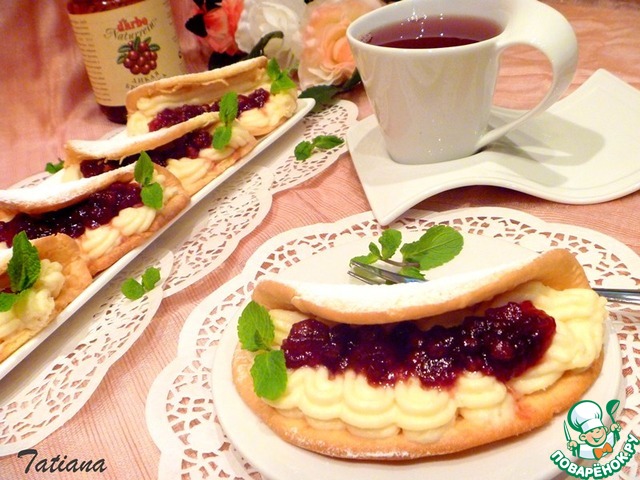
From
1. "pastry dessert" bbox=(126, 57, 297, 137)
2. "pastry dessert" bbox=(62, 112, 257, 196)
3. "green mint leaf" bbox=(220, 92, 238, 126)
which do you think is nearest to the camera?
"pastry dessert" bbox=(62, 112, 257, 196)

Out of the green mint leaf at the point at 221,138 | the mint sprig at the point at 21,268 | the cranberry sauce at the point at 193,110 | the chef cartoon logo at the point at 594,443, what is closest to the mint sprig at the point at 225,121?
the green mint leaf at the point at 221,138

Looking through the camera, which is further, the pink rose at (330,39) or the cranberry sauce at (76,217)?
the pink rose at (330,39)

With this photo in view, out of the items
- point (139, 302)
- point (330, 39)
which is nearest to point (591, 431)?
point (139, 302)

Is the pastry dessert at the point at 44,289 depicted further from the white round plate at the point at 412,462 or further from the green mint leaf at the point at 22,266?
the white round plate at the point at 412,462

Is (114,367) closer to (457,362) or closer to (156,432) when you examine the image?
(156,432)

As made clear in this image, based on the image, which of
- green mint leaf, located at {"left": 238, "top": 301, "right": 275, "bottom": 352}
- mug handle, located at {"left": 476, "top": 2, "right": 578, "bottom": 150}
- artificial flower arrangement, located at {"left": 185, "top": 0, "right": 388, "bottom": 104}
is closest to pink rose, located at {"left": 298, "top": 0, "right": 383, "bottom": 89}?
artificial flower arrangement, located at {"left": 185, "top": 0, "right": 388, "bottom": 104}

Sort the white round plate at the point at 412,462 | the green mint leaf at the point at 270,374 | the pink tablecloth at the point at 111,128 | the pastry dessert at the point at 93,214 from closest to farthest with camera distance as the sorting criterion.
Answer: the white round plate at the point at 412,462
the green mint leaf at the point at 270,374
the pink tablecloth at the point at 111,128
the pastry dessert at the point at 93,214

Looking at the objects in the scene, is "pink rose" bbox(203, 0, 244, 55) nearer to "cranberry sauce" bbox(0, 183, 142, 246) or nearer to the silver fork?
"cranberry sauce" bbox(0, 183, 142, 246)
